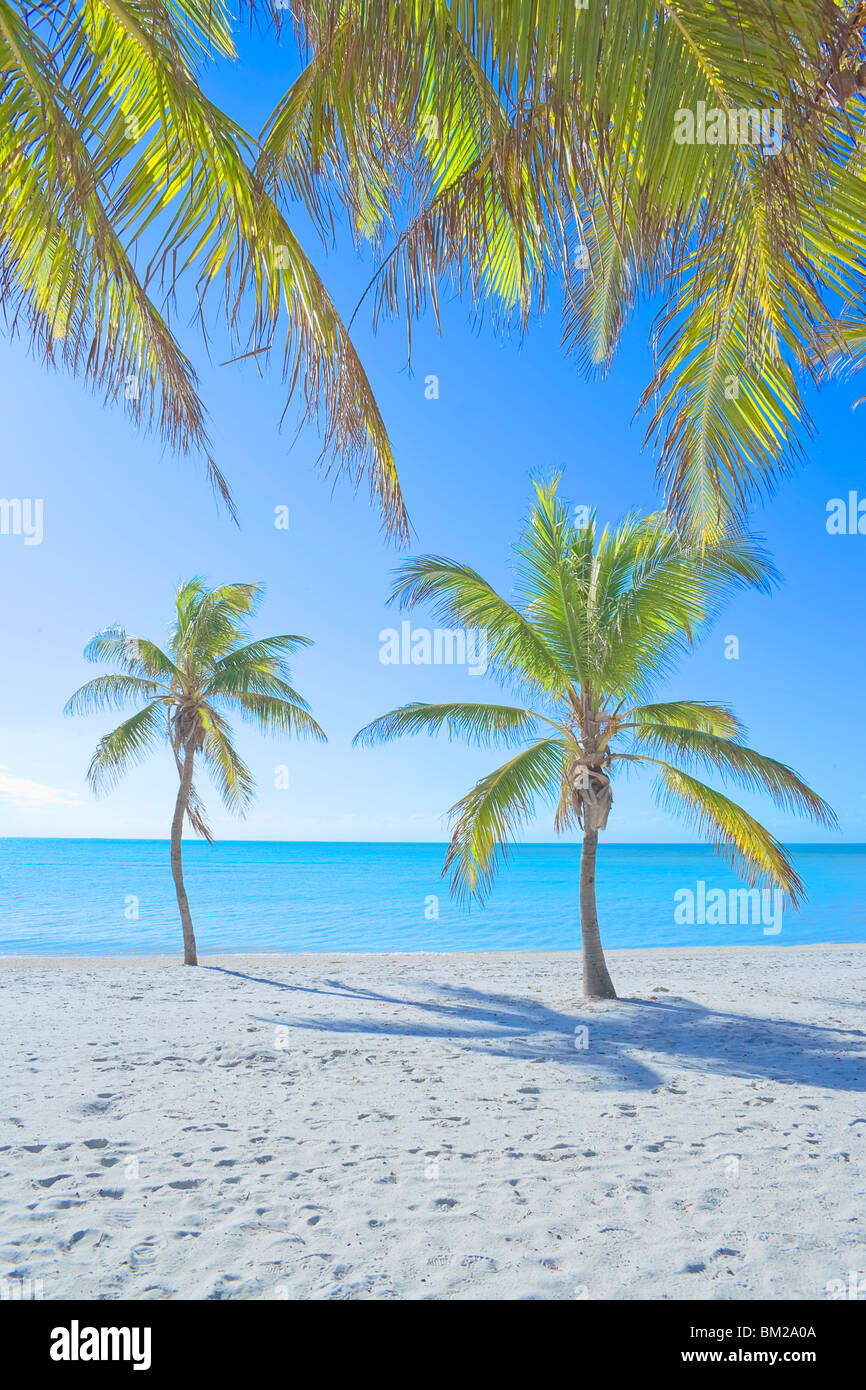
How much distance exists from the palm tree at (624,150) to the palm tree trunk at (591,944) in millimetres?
6515

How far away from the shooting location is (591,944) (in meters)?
9.73

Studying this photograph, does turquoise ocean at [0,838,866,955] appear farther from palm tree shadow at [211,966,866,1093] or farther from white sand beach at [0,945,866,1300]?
white sand beach at [0,945,866,1300]

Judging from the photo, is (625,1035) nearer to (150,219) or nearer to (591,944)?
(591,944)

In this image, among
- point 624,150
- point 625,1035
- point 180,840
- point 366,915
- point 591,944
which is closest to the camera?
point 624,150

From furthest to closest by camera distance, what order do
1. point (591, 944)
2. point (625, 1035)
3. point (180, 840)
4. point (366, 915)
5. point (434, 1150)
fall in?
1. point (366, 915)
2. point (180, 840)
3. point (591, 944)
4. point (625, 1035)
5. point (434, 1150)

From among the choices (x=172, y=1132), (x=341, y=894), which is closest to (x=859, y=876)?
(x=341, y=894)

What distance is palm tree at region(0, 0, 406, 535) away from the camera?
8.94 feet

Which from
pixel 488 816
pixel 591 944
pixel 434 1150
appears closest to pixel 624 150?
pixel 434 1150

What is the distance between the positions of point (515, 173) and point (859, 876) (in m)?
63.3

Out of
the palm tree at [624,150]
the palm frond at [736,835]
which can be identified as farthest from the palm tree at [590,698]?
the palm tree at [624,150]

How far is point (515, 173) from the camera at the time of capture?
Answer: 8.93 feet

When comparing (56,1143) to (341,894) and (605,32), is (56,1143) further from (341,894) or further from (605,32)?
(341,894)

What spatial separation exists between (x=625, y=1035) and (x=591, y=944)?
1.87m

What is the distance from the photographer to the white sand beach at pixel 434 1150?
3.26 m
